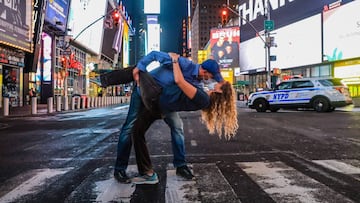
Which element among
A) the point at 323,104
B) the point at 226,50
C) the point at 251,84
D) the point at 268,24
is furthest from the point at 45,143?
the point at 226,50

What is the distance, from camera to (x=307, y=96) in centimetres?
2055

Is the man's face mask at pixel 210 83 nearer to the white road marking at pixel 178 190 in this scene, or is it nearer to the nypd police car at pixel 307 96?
the white road marking at pixel 178 190

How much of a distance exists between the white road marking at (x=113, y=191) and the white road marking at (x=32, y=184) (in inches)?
29.3

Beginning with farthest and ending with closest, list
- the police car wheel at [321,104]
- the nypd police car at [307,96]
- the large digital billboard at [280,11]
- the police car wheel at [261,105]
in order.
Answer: the large digital billboard at [280,11]
the police car wheel at [261,105]
the police car wheel at [321,104]
the nypd police car at [307,96]

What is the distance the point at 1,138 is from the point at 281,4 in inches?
1935

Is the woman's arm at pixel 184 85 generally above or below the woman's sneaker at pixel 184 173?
above

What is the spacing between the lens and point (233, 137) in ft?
30.1

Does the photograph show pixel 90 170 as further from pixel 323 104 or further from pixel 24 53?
pixel 24 53

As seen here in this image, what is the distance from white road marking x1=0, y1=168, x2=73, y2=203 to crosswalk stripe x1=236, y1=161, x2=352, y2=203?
262 centimetres

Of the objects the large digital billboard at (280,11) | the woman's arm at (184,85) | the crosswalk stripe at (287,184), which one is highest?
the large digital billboard at (280,11)

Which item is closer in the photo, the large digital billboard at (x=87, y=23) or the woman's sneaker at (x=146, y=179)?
the woman's sneaker at (x=146, y=179)

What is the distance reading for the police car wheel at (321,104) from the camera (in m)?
19.7

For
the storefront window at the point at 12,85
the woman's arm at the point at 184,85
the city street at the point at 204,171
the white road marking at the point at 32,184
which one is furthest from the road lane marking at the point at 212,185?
the storefront window at the point at 12,85

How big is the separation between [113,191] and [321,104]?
17823 mm
